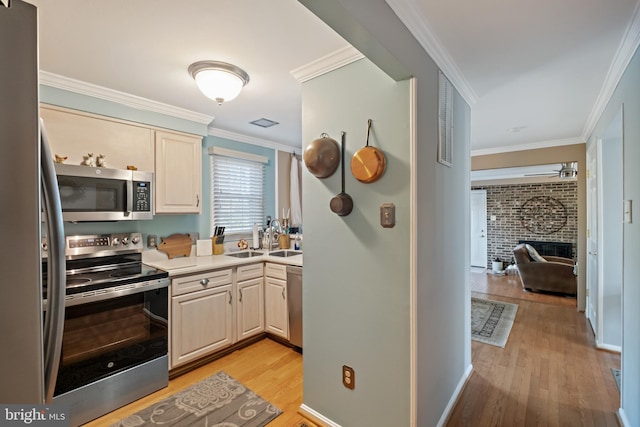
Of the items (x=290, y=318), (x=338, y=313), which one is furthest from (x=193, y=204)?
(x=338, y=313)

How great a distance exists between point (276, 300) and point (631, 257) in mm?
2692

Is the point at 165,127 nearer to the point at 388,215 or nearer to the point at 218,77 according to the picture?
the point at 218,77

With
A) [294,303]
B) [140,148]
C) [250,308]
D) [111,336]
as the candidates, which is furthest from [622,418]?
[140,148]

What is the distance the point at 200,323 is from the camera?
8.32 feet

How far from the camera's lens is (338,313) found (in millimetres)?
1817

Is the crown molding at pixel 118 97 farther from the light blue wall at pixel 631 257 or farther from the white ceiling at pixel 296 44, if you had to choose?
the light blue wall at pixel 631 257

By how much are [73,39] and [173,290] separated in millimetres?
1800

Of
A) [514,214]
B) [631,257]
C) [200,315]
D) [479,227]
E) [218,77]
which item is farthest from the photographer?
[479,227]

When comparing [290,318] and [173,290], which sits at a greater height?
[173,290]

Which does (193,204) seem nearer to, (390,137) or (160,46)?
(160,46)

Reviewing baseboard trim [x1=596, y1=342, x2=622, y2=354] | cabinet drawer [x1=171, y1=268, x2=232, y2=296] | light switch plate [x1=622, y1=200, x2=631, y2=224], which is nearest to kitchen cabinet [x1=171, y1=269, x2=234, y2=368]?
cabinet drawer [x1=171, y1=268, x2=232, y2=296]

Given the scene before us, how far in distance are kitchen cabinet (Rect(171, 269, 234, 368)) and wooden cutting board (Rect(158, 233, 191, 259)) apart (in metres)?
0.61

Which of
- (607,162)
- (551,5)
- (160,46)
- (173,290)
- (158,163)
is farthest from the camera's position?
(607,162)

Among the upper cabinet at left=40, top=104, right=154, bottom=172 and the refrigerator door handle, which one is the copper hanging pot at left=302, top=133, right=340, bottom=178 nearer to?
the refrigerator door handle
